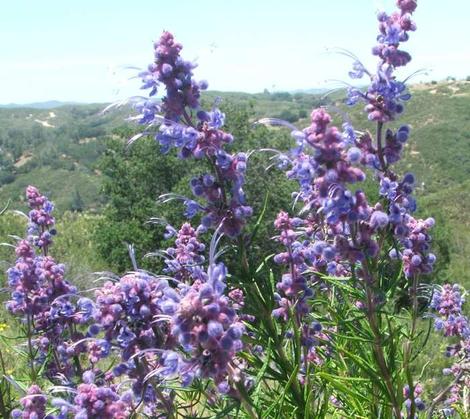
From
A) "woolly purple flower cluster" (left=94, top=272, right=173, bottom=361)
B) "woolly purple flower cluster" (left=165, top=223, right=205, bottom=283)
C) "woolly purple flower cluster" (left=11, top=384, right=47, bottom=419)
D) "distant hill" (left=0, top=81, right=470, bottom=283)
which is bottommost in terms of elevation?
"distant hill" (left=0, top=81, right=470, bottom=283)

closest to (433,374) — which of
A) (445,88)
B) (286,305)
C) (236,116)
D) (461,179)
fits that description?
(286,305)

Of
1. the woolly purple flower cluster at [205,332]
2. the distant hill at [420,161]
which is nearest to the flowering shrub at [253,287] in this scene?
the woolly purple flower cluster at [205,332]

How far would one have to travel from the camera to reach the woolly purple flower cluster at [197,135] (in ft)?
10.8

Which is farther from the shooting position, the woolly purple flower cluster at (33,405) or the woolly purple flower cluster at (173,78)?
the woolly purple flower cluster at (173,78)

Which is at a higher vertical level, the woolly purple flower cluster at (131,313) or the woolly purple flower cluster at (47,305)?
the woolly purple flower cluster at (131,313)

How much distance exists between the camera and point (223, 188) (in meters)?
3.37

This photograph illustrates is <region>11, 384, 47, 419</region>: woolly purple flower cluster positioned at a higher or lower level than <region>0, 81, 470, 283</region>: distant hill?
higher

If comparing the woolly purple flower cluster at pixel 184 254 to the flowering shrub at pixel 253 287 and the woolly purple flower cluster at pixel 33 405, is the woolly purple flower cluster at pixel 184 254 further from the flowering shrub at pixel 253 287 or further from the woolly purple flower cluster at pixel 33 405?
the woolly purple flower cluster at pixel 33 405

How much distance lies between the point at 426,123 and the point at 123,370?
126 m

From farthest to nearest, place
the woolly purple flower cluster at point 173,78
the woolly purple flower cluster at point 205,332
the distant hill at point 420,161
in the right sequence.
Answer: the distant hill at point 420,161
the woolly purple flower cluster at point 173,78
the woolly purple flower cluster at point 205,332

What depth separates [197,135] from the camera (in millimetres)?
3238

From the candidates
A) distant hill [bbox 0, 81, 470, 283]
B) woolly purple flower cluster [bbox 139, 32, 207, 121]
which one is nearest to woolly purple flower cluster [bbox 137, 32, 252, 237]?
woolly purple flower cluster [bbox 139, 32, 207, 121]

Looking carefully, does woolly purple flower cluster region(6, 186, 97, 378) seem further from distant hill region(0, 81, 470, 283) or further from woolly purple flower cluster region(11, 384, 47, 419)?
distant hill region(0, 81, 470, 283)

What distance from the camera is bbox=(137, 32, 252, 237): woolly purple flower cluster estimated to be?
10.8ft
